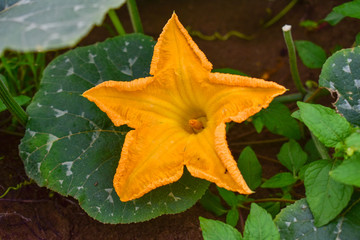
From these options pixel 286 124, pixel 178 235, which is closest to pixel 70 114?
pixel 178 235

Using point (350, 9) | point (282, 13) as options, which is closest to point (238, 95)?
point (350, 9)

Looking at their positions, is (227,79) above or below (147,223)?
above

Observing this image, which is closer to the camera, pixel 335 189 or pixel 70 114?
pixel 335 189

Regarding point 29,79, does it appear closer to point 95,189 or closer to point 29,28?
point 95,189

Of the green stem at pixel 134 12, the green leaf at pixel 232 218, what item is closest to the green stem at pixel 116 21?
the green stem at pixel 134 12

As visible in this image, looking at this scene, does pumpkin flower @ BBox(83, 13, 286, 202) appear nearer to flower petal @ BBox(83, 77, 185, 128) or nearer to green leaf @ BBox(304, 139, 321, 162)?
flower petal @ BBox(83, 77, 185, 128)

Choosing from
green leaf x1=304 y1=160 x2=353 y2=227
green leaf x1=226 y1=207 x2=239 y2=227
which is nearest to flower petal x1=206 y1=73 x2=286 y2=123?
green leaf x1=304 y1=160 x2=353 y2=227

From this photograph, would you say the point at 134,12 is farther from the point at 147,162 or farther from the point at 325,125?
the point at 325,125
